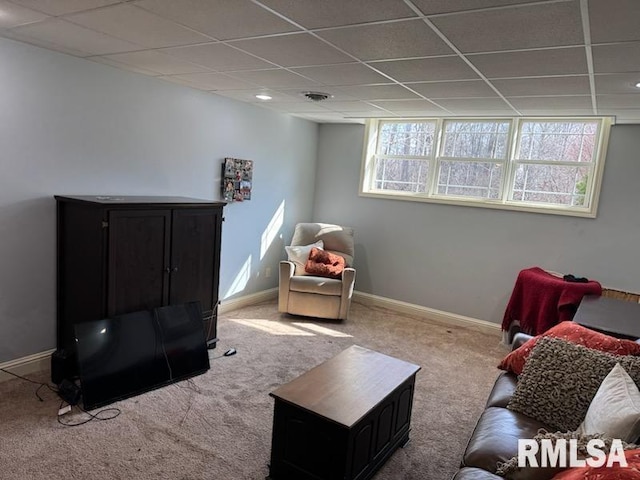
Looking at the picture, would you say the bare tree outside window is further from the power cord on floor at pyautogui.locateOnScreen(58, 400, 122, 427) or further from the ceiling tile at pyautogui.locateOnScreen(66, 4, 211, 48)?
the power cord on floor at pyautogui.locateOnScreen(58, 400, 122, 427)

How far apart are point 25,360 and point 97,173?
4.64ft

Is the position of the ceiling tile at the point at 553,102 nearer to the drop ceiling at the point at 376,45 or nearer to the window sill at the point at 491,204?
the drop ceiling at the point at 376,45

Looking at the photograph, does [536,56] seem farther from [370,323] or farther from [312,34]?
[370,323]

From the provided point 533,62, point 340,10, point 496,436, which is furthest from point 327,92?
point 496,436

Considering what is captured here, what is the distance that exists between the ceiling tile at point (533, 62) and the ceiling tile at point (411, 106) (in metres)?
1.14

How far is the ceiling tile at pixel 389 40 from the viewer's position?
2057mm

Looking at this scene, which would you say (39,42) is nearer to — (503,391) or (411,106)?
(411,106)

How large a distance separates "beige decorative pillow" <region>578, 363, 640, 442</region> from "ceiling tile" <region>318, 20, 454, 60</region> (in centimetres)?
174

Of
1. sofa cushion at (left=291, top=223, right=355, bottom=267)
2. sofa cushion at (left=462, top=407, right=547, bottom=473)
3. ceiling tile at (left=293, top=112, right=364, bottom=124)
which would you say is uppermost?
ceiling tile at (left=293, top=112, right=364, bottom=124)

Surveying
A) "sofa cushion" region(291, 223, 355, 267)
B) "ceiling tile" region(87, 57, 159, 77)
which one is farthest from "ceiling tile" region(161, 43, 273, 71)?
"sofa cushion" region(291, 223, 355, 267)

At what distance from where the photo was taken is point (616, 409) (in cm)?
177

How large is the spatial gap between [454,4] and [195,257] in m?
2.63

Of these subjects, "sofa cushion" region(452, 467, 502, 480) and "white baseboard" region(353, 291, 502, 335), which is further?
"white baseboard" region(353, 291, 502, 335)

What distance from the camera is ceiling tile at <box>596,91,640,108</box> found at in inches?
120
